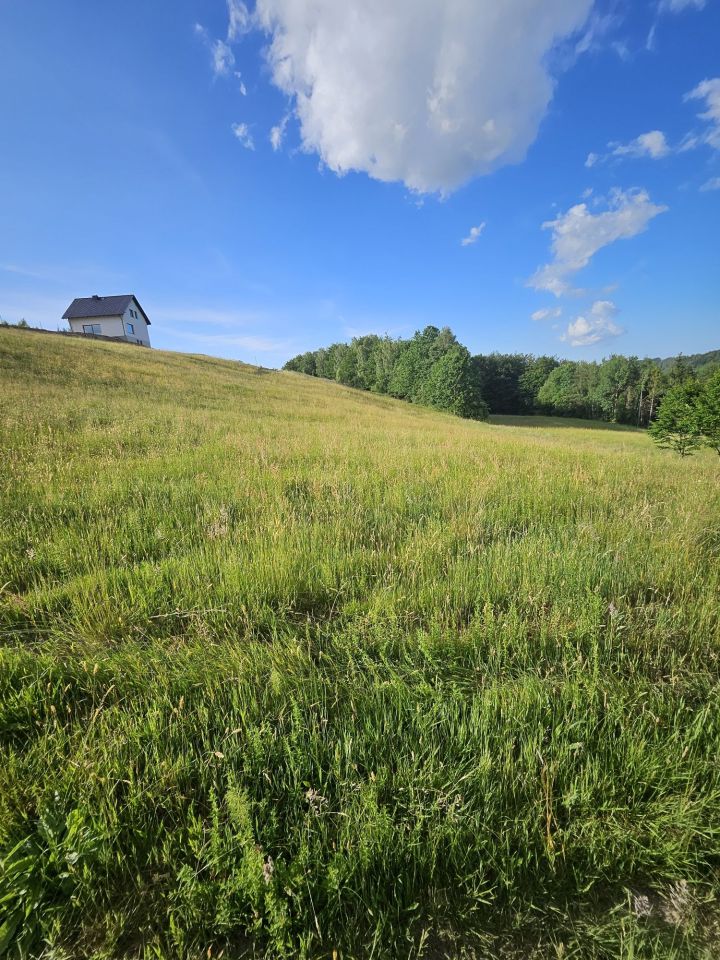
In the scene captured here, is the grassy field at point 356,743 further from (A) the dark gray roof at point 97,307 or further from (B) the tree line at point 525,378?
(A) the dark gray roof at point 97,307

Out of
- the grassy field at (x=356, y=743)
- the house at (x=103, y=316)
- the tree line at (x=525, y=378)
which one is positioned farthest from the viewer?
the tree line at (x=525, y=378)

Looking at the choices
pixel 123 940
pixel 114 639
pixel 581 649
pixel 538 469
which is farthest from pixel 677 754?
pixel 538 469

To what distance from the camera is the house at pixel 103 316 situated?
5216 centimetres

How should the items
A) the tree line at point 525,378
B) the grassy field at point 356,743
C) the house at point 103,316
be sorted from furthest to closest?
the tree line at point 525,378 → the house at point 103,316 → the grassy field at point 356,743

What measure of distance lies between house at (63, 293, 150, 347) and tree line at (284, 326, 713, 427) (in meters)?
44.1

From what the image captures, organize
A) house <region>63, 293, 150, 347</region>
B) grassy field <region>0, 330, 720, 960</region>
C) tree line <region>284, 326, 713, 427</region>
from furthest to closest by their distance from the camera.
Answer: tree line <region>284, 326, 713, 427</region>, house <region>63, 293, 150, 347</region>, grassy field <region>0, 330, 720, 960</region>

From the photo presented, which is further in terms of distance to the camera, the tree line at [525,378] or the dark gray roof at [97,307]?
the tree line at [525,378]

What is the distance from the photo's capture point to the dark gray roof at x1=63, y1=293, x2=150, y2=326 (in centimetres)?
5222

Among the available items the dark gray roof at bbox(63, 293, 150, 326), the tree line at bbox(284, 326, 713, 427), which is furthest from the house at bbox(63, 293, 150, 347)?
the tree line at bbox(284, 326, 713, 427)

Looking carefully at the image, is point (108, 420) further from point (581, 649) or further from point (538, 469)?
point (581, 649)

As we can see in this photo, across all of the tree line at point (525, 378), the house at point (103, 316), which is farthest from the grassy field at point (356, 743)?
the house at point (103, 316)

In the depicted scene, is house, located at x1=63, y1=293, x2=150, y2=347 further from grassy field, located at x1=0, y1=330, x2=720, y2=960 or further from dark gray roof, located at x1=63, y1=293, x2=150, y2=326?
grassy field, located at x1=0, y1=330, x2=720, y2=960

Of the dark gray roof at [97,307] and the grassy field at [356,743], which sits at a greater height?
the dark gray roof at [97,307]

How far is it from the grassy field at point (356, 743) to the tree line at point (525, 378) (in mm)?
55833
